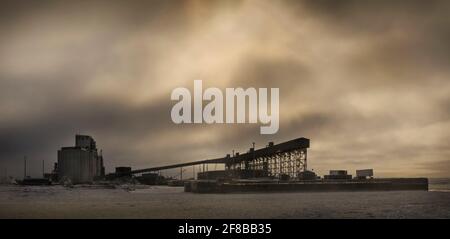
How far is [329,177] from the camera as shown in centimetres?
12050

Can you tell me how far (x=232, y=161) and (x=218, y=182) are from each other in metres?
34.9

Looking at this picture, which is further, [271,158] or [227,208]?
[271,158]
